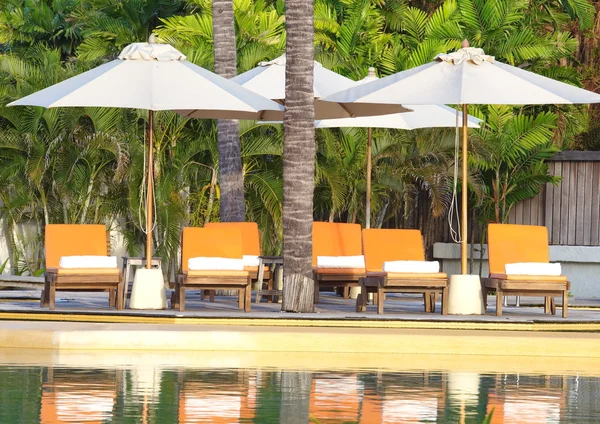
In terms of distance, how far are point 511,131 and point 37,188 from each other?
756cm

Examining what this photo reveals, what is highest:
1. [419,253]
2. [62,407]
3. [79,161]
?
[79,161]

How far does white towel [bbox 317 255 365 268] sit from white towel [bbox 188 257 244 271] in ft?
7.12

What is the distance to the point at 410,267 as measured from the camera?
14.4 meters

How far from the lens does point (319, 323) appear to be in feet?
43.9

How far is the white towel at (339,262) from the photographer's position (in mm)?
16375

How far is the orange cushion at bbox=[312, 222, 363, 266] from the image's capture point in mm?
16672

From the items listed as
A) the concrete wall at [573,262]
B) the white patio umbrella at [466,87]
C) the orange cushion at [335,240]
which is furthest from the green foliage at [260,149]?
the white patio umbrella at [466,87]

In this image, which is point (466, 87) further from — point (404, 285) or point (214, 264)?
point (214, 264)

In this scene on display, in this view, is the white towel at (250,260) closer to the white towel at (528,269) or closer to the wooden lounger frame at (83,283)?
the wooden lounger frame at (83,283)

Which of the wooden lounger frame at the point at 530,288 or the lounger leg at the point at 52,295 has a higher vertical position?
the wooden lounger frame at the point at 530,288

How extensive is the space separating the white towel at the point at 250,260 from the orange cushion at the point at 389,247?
1645mm

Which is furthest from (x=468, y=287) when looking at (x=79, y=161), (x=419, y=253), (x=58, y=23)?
(x=58, y=23)

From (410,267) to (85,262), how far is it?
3460 mm

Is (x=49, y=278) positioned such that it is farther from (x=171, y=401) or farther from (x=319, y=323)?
(x=171, y=401)
